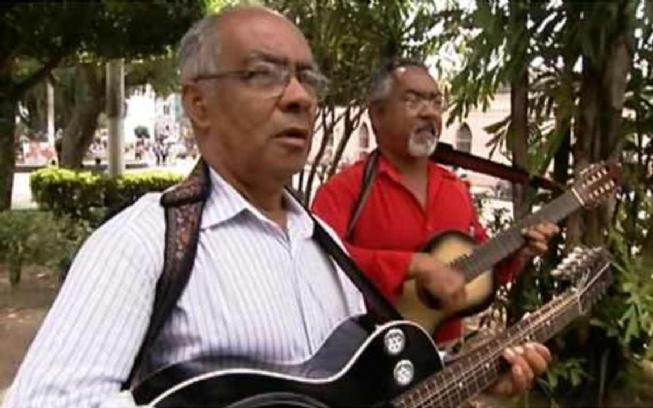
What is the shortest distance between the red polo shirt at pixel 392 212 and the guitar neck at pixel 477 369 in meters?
0.39

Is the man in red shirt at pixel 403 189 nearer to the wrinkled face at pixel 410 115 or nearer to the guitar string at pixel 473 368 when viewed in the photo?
the wrinkled face at pixel 410 115

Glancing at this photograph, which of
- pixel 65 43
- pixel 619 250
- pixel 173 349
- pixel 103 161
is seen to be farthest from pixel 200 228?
pixel 619 250

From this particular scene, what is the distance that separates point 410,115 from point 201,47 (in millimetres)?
895

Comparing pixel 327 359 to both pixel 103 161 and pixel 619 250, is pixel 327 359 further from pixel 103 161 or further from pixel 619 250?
pixel 619 250

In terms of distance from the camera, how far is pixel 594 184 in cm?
212

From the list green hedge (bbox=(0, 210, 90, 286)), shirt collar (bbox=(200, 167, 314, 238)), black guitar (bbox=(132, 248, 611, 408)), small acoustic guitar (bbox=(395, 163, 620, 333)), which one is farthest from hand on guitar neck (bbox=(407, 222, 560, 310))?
green hedge (bbox=(0, 210, 90, 286))

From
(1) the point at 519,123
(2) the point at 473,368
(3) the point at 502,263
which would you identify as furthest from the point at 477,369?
(1) the point at 519,123

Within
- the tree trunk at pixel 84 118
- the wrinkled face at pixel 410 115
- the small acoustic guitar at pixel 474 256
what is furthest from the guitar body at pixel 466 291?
the tree trunk at pixel 84 118

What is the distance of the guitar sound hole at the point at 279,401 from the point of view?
0.96 metres

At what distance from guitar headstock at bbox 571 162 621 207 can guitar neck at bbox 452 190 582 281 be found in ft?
0.10

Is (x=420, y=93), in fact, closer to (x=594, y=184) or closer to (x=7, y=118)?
(x=594, y=184)

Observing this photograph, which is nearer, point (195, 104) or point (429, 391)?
point (195, 104)

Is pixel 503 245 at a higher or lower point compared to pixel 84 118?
lower

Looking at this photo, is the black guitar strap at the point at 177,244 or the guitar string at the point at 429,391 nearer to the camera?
the black guitar strap at the point at 177,244
